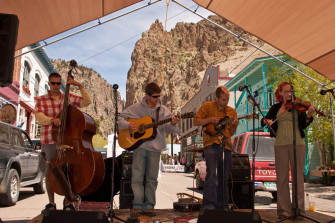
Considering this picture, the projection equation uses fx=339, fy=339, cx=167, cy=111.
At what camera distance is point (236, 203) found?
6828 mm

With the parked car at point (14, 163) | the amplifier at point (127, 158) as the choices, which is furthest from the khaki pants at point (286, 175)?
the parked car at point (14, 163)

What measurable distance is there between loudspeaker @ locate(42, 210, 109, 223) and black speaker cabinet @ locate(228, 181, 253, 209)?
369 cm

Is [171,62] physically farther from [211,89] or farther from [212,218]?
[212,218]

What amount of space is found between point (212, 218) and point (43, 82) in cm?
3173

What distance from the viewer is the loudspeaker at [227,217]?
12.1 ft

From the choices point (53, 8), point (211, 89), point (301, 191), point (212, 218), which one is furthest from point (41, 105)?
point (211, 89)

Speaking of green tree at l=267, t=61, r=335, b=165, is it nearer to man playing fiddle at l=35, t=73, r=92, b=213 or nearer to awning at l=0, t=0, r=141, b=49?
awning at l=0, t=0, r=141, b=49

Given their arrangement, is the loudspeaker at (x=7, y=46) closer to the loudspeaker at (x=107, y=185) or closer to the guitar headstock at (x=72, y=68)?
the guitar headstock at (x=72, y=68)

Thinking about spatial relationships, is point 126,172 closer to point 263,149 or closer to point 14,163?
point 14,163

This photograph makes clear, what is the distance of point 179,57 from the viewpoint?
16962 centimetres

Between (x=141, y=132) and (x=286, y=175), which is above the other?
(x=141, y=132)

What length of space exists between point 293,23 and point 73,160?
179 inches

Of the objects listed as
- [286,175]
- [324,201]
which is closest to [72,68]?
[286,175]

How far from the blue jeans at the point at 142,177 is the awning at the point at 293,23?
311 centimetres
